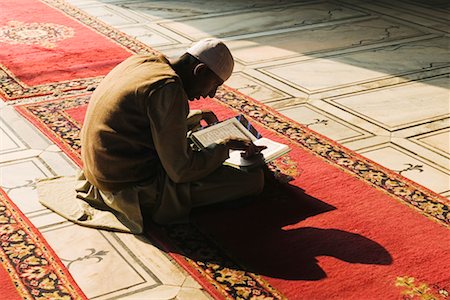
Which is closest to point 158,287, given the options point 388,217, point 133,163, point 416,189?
point 133,163

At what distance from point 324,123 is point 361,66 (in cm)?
117

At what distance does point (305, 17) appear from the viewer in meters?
6.46

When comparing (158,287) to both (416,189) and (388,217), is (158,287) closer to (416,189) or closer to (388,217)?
(388,217)

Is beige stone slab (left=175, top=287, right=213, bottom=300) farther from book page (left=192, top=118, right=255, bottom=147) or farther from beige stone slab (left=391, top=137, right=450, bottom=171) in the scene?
beige stone slab (left=391, top=137, right=450, bottom=171)

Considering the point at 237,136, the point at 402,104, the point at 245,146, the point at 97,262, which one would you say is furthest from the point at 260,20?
the point at 97,262

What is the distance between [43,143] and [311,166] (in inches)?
49.8

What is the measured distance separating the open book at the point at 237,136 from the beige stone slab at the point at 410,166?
69cm

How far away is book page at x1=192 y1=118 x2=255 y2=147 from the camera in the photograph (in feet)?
9.83

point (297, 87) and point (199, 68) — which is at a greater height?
point (199, 68)

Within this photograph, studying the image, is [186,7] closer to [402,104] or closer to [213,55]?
[402,104]

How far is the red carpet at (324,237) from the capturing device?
258 centimetres

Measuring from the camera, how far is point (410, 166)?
3.57 metres

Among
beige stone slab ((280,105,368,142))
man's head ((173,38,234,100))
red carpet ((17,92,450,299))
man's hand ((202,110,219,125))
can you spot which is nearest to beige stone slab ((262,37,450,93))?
beige stone slab ((280,105,368,142))

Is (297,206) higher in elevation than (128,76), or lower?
lower
